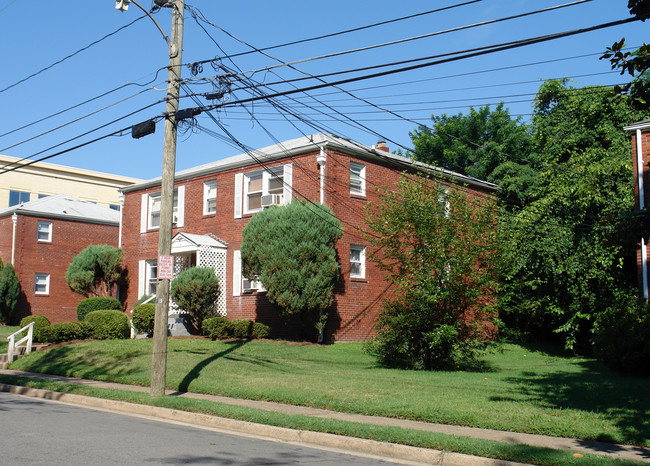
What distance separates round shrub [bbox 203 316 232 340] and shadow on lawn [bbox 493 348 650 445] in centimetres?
1007

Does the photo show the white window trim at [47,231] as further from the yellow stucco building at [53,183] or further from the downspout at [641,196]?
the downspout at [641,196]

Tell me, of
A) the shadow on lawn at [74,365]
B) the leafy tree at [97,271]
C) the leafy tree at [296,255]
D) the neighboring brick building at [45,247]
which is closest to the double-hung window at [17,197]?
the neighboring brick building at [45,247]

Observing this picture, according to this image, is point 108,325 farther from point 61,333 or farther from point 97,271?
point 97,271

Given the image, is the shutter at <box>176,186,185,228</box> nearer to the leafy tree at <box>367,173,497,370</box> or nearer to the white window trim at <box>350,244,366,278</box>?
the white window trim at <box>350,244,366,278</box>

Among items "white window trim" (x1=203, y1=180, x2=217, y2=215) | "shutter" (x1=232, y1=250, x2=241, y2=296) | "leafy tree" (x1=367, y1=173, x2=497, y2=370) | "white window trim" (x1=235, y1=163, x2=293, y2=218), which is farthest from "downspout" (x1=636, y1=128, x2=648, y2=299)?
"white window trim" (x1=203, y1=180, x2=217, y2=215)

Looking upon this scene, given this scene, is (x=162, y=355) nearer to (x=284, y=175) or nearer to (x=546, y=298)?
(x=284, y=175)

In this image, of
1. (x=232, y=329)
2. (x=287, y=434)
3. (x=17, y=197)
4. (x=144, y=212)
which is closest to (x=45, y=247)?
(x=144, y=212)

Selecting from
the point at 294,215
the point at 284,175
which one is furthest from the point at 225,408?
the point at 284,175

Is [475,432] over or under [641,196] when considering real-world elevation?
under

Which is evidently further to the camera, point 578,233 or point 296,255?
point 578,233

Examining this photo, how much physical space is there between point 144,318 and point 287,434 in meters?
14.7

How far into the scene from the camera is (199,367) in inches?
624

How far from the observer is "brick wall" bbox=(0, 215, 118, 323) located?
35.8 meters

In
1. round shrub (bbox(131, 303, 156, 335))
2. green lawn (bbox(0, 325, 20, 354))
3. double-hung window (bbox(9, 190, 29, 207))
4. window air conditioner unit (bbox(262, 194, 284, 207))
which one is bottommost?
green lawn (bbox(0, 325, 20, 354))
